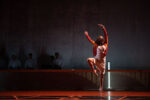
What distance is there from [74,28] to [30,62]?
95.8 inches

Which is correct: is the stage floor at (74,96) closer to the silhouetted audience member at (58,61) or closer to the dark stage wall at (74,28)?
the silhouetted audience member at (58,61)

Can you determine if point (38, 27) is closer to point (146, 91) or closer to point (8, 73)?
point (8, 73)

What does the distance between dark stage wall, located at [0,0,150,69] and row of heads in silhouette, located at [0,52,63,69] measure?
0.74 ft

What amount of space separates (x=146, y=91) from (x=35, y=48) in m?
5.16

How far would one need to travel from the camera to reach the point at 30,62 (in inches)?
444

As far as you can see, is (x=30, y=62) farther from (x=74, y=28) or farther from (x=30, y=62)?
(x=74, y=28)

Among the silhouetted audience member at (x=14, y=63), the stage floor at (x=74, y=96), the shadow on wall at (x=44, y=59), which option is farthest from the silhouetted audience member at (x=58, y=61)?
the stage floor at (x=74, y=96)

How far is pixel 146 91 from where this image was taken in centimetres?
895

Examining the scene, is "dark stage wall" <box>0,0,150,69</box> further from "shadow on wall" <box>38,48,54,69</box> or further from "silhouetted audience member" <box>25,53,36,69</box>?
"silhouetted audience member" <box>25,53,36,69</box>

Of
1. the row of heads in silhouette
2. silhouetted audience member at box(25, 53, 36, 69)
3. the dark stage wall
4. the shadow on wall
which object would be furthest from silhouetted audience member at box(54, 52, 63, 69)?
silhouetted audience member at box(25, 53, 36, 69)

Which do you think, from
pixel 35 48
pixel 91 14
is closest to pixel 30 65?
pixel 35 48

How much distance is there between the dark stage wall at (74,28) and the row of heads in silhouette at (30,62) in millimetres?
225

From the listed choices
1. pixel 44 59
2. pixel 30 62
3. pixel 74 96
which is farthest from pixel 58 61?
pixel 74 96

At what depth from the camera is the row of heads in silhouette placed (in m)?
11.1
